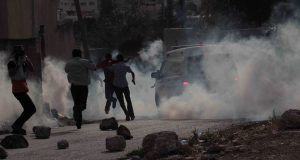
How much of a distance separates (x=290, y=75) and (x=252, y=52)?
5.90ft

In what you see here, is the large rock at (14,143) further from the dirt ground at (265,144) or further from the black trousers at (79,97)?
the black trousers at (79,97)

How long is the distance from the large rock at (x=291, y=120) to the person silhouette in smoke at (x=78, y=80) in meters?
6.28

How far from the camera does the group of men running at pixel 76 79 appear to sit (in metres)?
14.0

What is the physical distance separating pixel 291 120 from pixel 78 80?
21.6ft

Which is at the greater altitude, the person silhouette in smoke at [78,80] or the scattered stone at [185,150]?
the person silhouette in smoke at [78,80]

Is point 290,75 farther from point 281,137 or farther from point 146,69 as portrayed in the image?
point 146,69

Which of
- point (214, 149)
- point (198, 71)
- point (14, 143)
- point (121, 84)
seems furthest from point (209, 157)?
point (121, 84)

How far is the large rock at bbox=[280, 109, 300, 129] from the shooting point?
9.88m

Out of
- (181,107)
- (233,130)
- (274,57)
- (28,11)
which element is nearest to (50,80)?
(28,11)

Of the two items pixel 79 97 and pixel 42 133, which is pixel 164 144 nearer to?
pixel 42 133

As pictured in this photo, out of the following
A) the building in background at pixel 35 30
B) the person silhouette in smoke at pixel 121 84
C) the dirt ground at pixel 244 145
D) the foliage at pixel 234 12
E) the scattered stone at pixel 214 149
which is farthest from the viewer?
the foliage at pixel 234 12

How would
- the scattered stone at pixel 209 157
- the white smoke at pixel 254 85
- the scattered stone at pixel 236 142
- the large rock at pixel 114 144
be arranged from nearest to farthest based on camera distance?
the scattered stone at pixel 209 157 → the scattered stone at pixel 236 142 → the large rock at pixel 114 144 → the white smoke at pixel 254 85

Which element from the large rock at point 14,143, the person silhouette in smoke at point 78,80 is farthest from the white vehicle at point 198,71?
the large rock at point 14,143

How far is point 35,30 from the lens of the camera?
1158 inches
